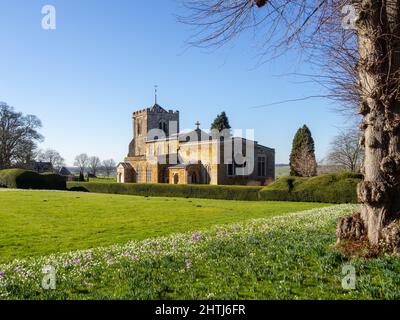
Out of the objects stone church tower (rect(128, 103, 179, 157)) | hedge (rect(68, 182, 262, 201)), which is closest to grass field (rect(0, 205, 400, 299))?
hedge (rect(68, 182, 262, 201))

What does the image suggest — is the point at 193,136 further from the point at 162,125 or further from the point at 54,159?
the point at 54,159

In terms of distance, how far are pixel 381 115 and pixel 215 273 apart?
3.94m

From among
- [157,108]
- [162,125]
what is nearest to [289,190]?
[162,125]

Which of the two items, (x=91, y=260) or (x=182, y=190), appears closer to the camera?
(x=91, y=260)

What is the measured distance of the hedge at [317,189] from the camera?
1040 inches

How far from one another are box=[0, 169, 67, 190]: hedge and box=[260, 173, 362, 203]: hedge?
32.8m

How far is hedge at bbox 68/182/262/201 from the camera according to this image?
111 feet

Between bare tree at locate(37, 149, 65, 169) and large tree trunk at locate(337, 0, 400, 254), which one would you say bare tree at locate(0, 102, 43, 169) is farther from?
large tree trunk at locate(337, 0, 400, 254)

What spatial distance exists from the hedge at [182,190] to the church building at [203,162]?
31.8ft

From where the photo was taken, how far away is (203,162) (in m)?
52.3

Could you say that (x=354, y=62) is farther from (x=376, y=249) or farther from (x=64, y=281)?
(x=64, y=281)

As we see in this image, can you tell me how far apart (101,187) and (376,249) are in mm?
44531
